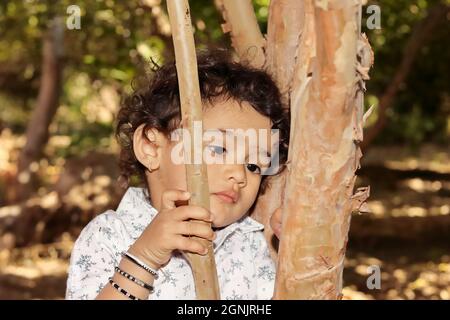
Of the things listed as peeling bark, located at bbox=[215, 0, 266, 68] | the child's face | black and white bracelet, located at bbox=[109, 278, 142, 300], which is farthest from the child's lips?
peeling bark, located at bbox=[215, 0, 266, 68]

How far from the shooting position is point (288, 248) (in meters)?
1.53

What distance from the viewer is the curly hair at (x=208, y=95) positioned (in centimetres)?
196

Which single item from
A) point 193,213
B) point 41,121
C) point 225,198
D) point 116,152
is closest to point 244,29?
point 225,198

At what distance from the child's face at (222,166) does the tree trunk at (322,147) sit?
1.06 ft

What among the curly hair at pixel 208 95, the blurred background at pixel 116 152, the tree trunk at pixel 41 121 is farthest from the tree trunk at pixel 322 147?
the tree trunk at pixel 41 121

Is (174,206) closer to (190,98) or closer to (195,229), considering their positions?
(195,229)

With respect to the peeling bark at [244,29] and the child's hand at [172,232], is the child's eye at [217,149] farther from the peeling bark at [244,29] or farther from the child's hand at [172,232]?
the peeling bark at [244,29]

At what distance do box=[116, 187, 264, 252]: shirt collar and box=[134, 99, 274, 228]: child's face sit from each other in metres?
0.03

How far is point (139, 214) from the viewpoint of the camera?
1.96m

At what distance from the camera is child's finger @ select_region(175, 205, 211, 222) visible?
1.52m

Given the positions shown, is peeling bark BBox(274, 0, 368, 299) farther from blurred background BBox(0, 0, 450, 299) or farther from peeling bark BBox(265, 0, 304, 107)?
blurred background BBox(0, 0, 450, 299)

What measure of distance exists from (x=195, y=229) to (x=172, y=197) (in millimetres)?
93

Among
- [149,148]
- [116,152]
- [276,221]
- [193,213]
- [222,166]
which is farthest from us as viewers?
[116,152]
